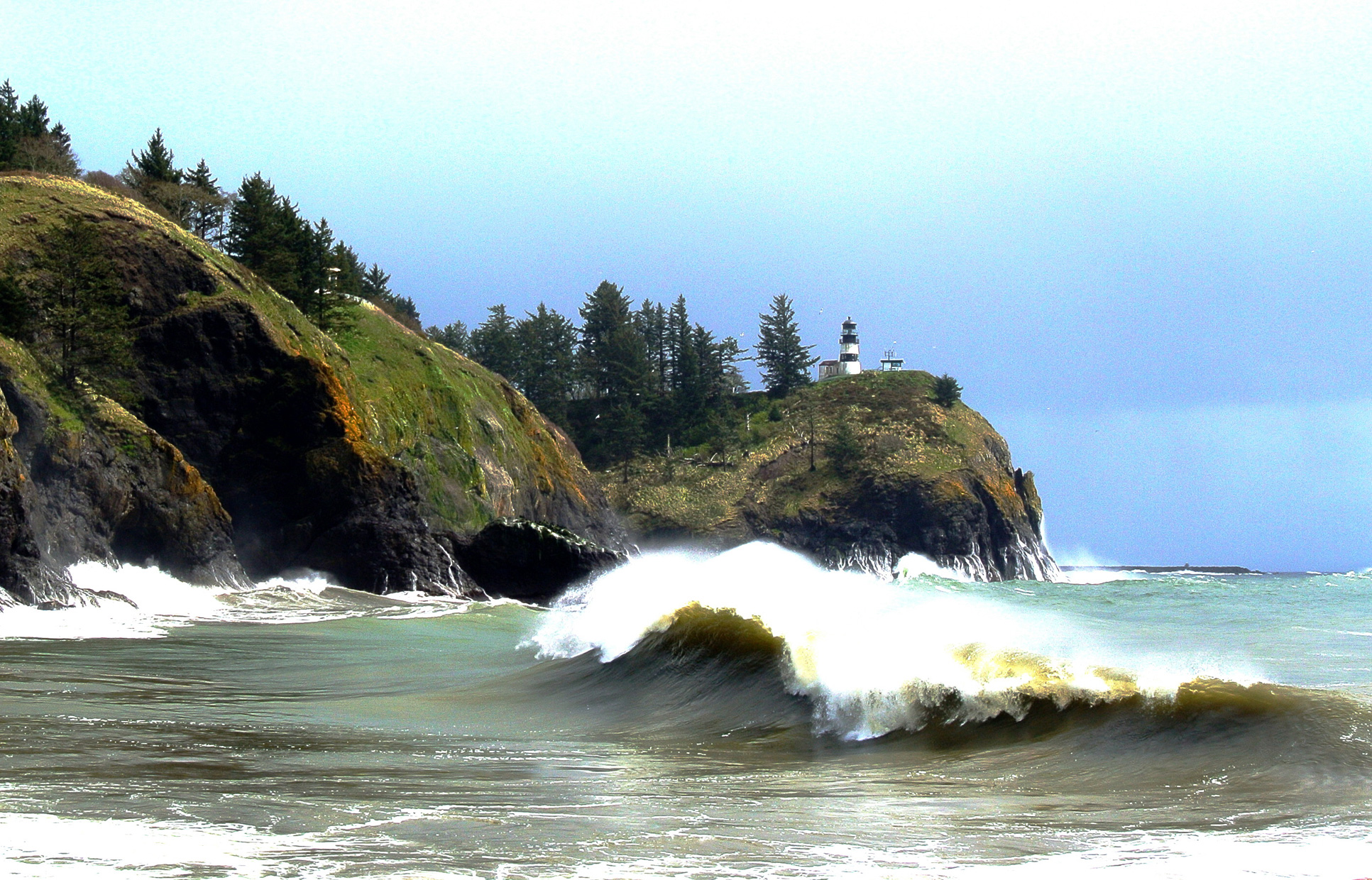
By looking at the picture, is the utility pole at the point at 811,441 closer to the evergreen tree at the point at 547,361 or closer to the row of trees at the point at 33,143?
the evergreen tree at the point at 547,361

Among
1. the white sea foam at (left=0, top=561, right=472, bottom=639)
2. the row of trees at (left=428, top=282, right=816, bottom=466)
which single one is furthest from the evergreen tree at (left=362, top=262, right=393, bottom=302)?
the white sea foam at (left=0, top=561, right=472, bottom=639)

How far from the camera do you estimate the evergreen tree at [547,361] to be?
309ft

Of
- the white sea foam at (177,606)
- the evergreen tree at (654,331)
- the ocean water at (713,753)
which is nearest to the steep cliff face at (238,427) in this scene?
the white sea foam at (177,606)

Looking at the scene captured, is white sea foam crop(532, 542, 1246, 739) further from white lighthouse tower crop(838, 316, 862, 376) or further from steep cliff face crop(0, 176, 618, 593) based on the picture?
white lighthouse tower crop(838, 316, 862, 376)

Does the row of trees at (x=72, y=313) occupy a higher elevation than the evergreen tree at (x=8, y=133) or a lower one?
lower

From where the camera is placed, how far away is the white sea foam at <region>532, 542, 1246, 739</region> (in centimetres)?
959

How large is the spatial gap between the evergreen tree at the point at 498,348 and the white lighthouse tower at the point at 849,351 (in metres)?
30.0

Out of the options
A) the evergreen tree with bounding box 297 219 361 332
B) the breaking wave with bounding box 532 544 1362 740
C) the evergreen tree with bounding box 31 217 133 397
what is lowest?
the breaking wave with bounding box 532 544 1362 740

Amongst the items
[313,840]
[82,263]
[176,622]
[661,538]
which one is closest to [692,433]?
[661,538]

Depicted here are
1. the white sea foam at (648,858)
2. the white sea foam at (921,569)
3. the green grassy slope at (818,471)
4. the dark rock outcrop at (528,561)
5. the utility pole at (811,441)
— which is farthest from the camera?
the utility pole at (811,441)

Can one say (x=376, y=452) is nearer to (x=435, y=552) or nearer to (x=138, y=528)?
(x=435, y=552)

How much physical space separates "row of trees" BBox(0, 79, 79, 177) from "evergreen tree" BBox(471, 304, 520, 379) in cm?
4453

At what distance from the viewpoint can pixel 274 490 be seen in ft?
117

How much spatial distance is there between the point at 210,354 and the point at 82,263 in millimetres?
4553
